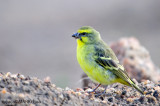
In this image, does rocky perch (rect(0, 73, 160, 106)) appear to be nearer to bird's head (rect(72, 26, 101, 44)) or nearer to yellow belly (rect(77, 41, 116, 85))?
yellow belly (rect(77, 41, 116, 85))

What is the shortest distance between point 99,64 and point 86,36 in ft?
2.63

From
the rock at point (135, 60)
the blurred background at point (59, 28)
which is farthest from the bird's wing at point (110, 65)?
the blurred background at point (59, 28)

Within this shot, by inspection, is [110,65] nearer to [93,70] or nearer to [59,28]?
[93,70]

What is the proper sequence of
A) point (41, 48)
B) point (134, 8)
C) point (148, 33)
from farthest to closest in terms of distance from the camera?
point (134, 8)
point (148, 33)
point (41, 48)

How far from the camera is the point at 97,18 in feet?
72.8

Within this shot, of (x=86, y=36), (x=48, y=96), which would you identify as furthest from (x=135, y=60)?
(x=48, y=96)

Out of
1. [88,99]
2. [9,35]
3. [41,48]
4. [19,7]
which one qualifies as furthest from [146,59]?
[19,7]

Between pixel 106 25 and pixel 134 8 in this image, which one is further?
pixel 134 8

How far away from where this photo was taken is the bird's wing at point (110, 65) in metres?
6.20

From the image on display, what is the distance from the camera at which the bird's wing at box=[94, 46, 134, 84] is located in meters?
6.20

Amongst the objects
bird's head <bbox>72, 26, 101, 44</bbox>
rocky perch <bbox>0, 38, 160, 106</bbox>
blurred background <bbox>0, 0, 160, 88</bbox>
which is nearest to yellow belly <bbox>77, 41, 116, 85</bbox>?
rocky perch <bbox>0, 38, 160, 106</bbox>

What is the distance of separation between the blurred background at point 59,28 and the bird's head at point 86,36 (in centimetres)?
716

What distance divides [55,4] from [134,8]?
5.82 meters

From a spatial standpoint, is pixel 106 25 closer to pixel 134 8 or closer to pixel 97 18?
pixel 97 18
